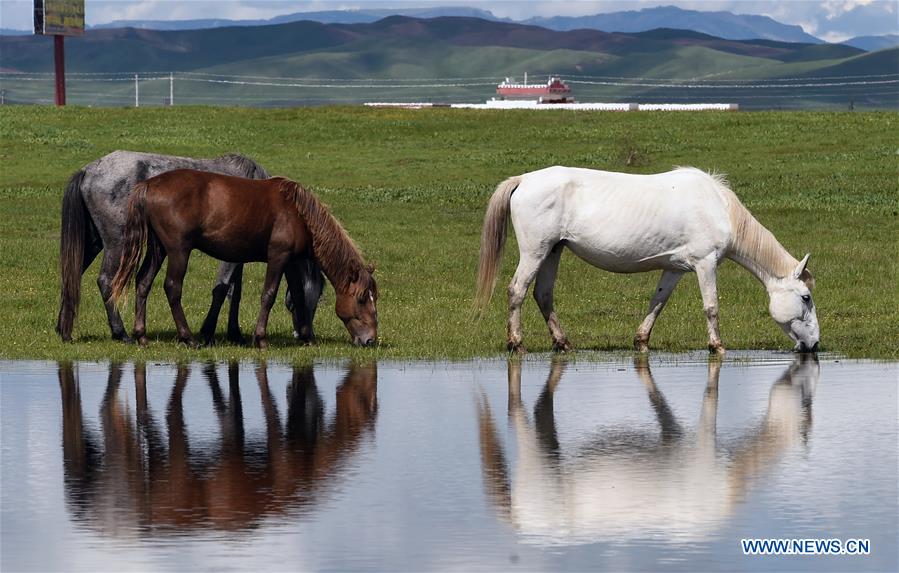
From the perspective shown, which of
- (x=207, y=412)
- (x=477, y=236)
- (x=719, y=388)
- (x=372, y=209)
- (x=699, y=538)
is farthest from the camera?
(x=372, y=209)

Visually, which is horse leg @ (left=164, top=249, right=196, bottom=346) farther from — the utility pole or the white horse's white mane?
the utility pole

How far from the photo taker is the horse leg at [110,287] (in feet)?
59.7

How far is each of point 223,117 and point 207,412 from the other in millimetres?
59197

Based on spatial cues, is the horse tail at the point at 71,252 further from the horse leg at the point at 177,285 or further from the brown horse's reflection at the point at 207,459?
the brown horse's reflection at the point at 207,459

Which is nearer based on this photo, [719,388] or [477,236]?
[719,388]

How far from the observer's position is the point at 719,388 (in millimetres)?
14578

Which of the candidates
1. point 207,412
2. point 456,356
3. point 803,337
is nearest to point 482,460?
point 207,412

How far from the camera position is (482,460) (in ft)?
Result: 36.2

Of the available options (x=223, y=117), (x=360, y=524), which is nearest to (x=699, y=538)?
(x=360, y=524)

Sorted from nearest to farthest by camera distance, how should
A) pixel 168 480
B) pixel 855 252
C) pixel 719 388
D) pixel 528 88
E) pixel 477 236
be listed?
pixel 168 480 < pixel 719 388 < pixel 855 252 < pixel 477 236 < pixel 528 88

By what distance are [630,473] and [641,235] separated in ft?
23.5

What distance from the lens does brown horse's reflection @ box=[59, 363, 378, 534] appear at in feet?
31.1

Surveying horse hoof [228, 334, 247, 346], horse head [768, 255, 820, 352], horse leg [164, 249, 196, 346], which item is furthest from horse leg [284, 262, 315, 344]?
horse head [768, 255, 820, 352]

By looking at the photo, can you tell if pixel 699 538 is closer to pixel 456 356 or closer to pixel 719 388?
pixel 719 388
